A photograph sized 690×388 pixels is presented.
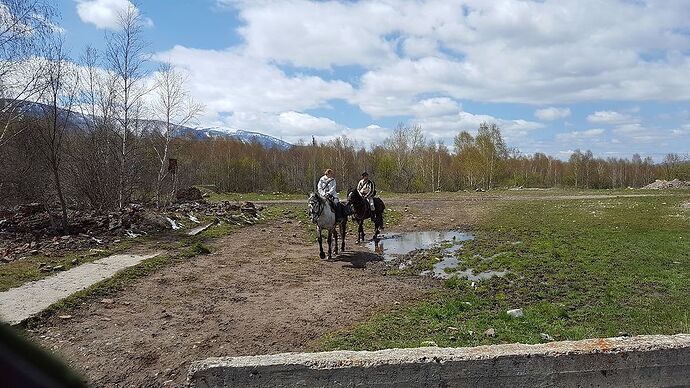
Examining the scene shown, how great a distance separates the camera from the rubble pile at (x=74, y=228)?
39.6 feet

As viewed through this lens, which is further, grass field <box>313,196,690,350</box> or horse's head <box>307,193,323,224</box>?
horse's head <box>307,193,323,224</box>

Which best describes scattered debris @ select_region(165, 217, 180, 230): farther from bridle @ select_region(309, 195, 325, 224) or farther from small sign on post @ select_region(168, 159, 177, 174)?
bridle @ select_region(309, 195, 325, 224)

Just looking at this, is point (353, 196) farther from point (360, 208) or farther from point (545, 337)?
point (545, 337)

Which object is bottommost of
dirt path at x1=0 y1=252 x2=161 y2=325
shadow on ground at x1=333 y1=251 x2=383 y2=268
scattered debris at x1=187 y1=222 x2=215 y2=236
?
shadow on ground at x1=333 y1=251 x2=383 y2=268

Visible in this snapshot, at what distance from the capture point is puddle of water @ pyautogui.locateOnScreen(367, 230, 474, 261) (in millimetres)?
14297

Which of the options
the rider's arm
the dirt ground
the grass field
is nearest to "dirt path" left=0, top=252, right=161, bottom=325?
the dirt ground

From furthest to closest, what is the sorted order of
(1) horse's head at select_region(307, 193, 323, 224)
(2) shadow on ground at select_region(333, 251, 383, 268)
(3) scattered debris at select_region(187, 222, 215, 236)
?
(3) scattered debris at select_region(187, 222, 215, 236)
(1) horse's head at select_region(307, 193, 323, 224)
(2) shadow on ground at select_region(333, 251, 383, 268)

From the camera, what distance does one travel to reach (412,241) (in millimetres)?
16531

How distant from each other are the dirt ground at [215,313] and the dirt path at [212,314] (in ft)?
0.05

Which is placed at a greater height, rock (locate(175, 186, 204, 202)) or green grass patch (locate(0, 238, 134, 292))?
rock (locate(175, 186, 204, 202))

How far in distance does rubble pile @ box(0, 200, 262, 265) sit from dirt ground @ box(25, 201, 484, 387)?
343 cm

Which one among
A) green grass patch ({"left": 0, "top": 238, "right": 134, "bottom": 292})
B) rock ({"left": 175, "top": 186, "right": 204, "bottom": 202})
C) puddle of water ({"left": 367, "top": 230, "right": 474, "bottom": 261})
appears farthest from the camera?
rock ({"left": 175, "top": 186, "right": 204, "bottom": 202})

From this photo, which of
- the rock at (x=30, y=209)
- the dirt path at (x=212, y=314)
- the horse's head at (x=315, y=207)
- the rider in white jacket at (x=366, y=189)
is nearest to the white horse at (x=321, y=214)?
the horse's head at (x=315, y=207)

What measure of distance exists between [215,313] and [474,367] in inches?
178
